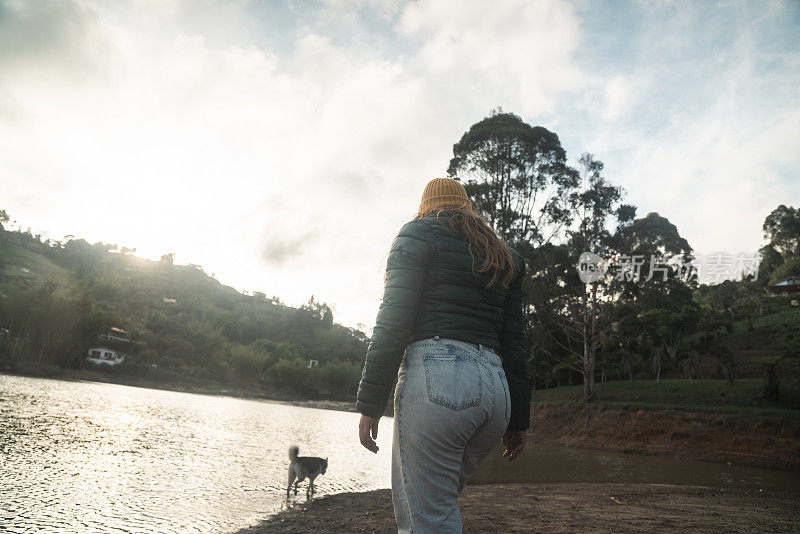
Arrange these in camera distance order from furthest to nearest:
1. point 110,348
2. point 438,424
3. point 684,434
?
point 110,348 < point 684,434 < point 438,424

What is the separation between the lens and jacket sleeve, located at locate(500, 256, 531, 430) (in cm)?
186

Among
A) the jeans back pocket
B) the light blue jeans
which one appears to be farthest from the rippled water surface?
the jeans back pocket

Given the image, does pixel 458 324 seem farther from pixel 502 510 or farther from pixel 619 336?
pixel 619 336

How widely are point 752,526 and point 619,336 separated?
2459 cm

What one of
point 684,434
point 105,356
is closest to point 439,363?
point 684,434

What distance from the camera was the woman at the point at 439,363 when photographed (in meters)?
1.40

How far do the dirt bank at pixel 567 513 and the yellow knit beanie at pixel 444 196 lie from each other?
312 centimetres

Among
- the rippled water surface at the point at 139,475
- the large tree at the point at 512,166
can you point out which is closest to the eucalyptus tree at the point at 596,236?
the large tree at the point at 512,166

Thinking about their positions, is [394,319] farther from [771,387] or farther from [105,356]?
[105,356]

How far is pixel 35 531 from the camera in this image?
3.19 metres

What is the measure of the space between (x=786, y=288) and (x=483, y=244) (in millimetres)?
44867

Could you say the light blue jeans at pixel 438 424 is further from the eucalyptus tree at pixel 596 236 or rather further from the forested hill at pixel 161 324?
the forested hill at pixel 161 324

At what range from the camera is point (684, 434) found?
15781 millimetres

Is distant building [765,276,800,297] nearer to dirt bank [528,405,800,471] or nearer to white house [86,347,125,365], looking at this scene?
dirt bank [528,405,800,471]
